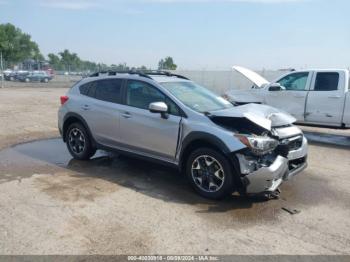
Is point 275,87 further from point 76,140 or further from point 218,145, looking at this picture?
point 218,145

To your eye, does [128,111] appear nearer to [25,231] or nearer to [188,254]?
[25,231]

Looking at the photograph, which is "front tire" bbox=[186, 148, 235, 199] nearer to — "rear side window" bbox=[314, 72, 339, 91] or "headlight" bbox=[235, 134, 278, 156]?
"headlight" bbox=[235, 134, 278, 156]

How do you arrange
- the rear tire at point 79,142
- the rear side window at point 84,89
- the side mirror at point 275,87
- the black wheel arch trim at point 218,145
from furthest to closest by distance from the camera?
the side mirror at point 275,87, the rear side window at point 84,89, the rear tire at point 79,142, the black wheel arch trim at point 218,145

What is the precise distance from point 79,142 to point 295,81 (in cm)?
642

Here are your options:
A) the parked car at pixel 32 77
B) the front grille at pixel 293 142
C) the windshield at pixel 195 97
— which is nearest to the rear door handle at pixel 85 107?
the windshield at pixel 195 97

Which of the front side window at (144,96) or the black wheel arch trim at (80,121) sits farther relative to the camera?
the black wheel arch trim at (80,121)

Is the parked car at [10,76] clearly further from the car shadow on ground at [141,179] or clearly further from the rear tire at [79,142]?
the rear tire at [79,142]

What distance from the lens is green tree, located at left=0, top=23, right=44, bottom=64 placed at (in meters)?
56.3

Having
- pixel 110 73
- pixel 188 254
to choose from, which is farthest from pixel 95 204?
pixel 110 73

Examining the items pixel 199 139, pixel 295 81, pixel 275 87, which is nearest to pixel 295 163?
pixel 199 139

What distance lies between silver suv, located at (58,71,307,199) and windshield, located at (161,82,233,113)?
0.02 meters

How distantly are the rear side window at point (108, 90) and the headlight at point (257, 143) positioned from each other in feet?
8.27

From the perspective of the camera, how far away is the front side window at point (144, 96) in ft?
18.2

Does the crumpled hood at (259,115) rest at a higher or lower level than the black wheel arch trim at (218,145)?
higher
